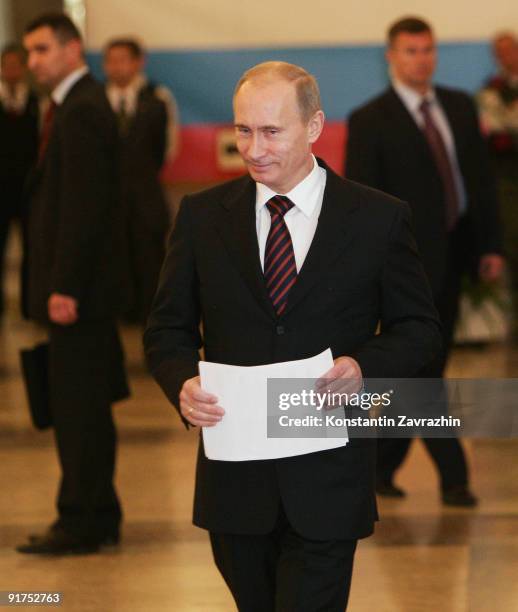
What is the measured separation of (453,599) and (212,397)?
1815 millimetres

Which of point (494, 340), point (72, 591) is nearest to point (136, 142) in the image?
point (494, 340)

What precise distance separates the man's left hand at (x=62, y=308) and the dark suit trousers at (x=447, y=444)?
4.63 feet

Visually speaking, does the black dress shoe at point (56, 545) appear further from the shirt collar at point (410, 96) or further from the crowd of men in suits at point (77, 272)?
the shirt collar at point (410, 96)

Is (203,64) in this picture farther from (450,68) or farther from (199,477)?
(199,477)

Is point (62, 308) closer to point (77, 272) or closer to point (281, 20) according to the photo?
point (77, 272)

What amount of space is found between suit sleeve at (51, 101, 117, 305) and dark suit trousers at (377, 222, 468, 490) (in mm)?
1434

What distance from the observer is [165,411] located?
7027 mm

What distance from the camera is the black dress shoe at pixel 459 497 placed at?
5195 mm

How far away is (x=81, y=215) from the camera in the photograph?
4438 mm

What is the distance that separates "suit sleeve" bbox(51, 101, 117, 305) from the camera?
4.43 m

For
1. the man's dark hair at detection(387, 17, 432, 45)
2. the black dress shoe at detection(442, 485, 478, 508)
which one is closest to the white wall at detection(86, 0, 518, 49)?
the man's dark hair at detection(387, 17, 432, 45)

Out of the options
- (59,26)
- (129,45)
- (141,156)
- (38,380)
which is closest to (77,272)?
(38,380)

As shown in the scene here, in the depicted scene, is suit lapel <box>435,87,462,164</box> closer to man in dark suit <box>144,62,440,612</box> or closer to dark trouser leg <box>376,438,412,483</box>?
dark trouser leg <box>376,438,412,483</box>

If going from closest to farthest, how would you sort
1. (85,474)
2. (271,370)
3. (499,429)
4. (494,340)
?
(271,370), (499,429), (85,474), (494,340)
